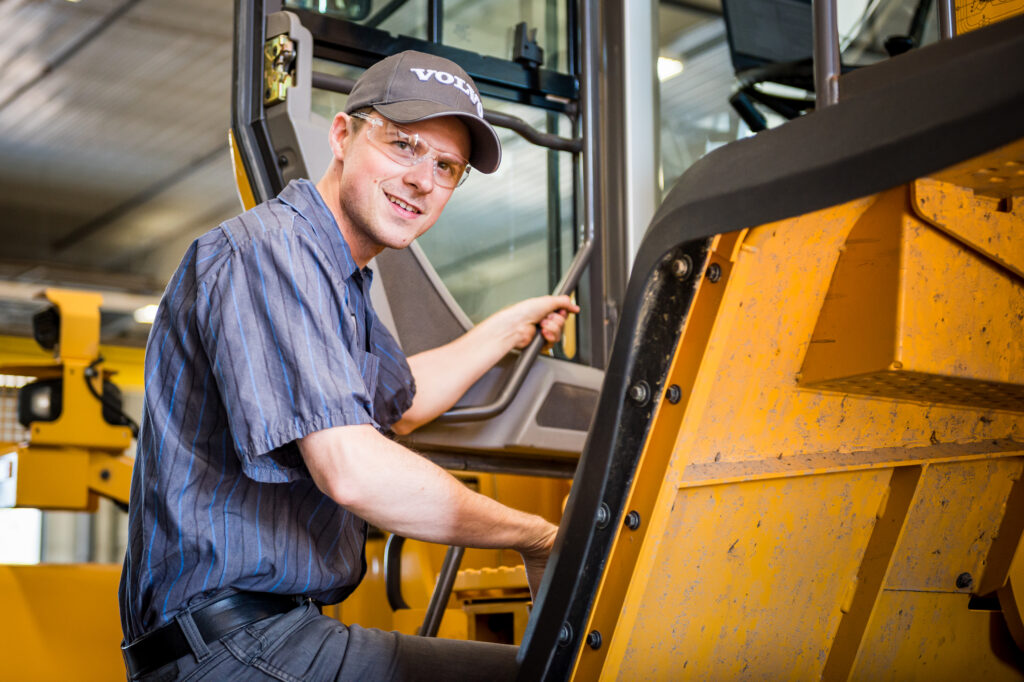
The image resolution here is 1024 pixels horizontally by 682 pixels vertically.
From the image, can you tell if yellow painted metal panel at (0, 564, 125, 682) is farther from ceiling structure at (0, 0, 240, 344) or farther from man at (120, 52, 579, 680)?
ceiling structure at (0, 0, 240, 344)

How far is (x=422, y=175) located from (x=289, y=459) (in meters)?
0.51

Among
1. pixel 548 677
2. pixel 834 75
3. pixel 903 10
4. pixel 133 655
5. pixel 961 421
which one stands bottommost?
pixel 133 655

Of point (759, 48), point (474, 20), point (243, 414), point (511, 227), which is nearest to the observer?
point (243, 414)

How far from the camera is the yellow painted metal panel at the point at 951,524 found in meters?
1.40

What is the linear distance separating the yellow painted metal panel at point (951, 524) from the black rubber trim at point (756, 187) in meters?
0.50

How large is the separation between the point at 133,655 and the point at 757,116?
300 cm

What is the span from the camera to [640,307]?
1.14m

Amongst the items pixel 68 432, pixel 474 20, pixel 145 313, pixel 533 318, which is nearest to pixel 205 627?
pixel 533 318

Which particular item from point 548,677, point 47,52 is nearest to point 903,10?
point 548,677

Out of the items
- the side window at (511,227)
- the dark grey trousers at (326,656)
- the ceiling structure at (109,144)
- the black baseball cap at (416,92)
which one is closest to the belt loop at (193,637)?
the dark grey trousers at (326,656)

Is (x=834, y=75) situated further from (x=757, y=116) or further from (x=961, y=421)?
(x=757, y=116)

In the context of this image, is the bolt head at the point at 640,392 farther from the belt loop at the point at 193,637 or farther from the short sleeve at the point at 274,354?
the belt loop at the point at 193,637

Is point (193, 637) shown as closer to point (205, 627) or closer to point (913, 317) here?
point (205, 627)

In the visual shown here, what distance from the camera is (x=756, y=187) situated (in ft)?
3.12
